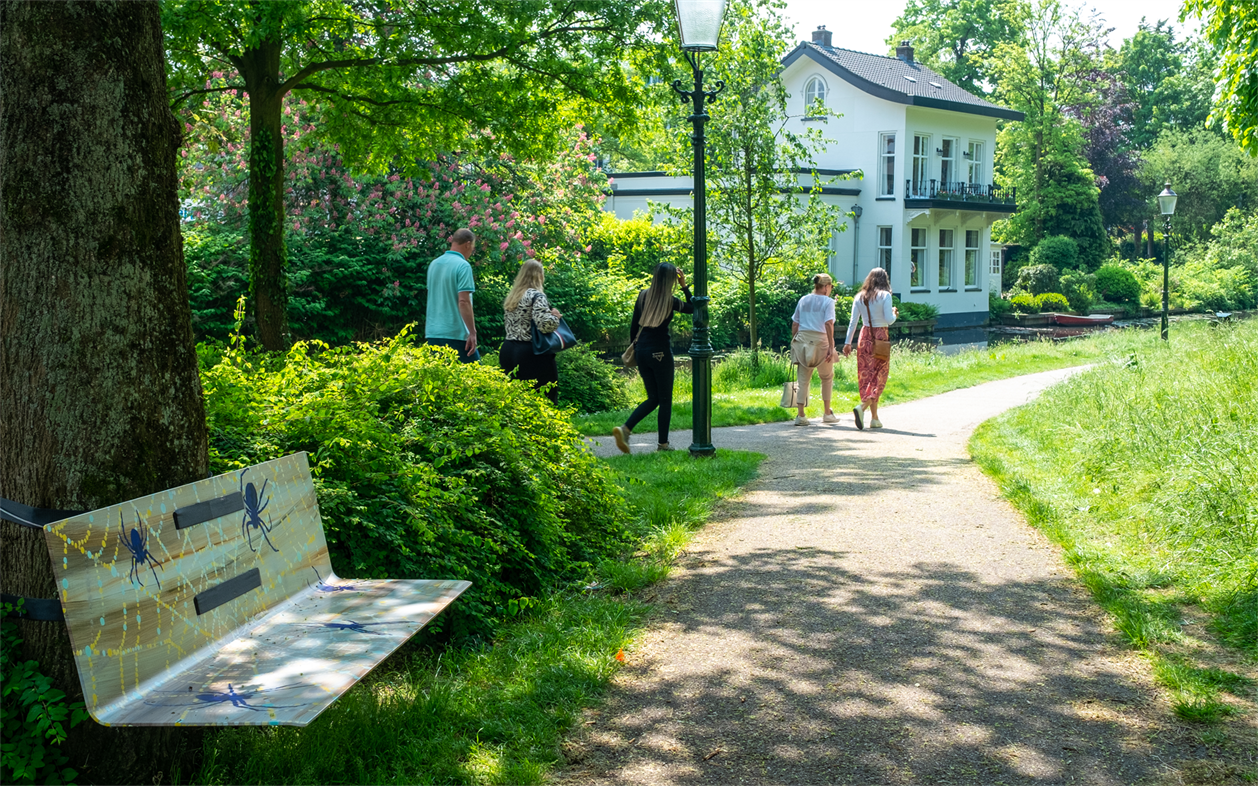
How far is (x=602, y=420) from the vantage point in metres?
12.6

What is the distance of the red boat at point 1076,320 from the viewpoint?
43000 mm

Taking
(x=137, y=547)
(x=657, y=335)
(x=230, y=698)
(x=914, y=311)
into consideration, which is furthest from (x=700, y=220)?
(x=914, y=311)

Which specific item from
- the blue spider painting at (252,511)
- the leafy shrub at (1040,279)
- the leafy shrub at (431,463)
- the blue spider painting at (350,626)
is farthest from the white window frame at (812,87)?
the blue spider painting at (350,626)

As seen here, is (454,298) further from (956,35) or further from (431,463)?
(956,35)

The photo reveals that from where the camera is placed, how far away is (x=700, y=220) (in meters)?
9.70

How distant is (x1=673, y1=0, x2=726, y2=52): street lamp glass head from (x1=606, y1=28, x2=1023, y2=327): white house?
98.9ft

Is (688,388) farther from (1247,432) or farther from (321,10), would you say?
(1247,432)

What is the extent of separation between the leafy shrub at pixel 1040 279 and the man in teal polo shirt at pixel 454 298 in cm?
4426

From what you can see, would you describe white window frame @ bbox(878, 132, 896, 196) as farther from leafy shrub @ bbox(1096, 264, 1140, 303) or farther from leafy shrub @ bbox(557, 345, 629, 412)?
leafy shrub @ bbox(557, 345, 629, 412)

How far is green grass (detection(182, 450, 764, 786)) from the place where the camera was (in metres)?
3.24

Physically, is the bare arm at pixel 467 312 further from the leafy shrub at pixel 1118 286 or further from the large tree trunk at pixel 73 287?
the leafy shrub at pixel 1118 286

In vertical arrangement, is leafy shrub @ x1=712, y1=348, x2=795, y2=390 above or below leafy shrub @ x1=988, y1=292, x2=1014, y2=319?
below

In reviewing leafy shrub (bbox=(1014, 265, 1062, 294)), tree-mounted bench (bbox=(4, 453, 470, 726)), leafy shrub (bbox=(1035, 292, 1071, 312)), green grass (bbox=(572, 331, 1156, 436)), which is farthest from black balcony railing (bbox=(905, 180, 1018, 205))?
tree-mounted bench (bbox=(4, 453, 470, 726))

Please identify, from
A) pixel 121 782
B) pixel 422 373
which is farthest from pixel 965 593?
pixel 121 782
